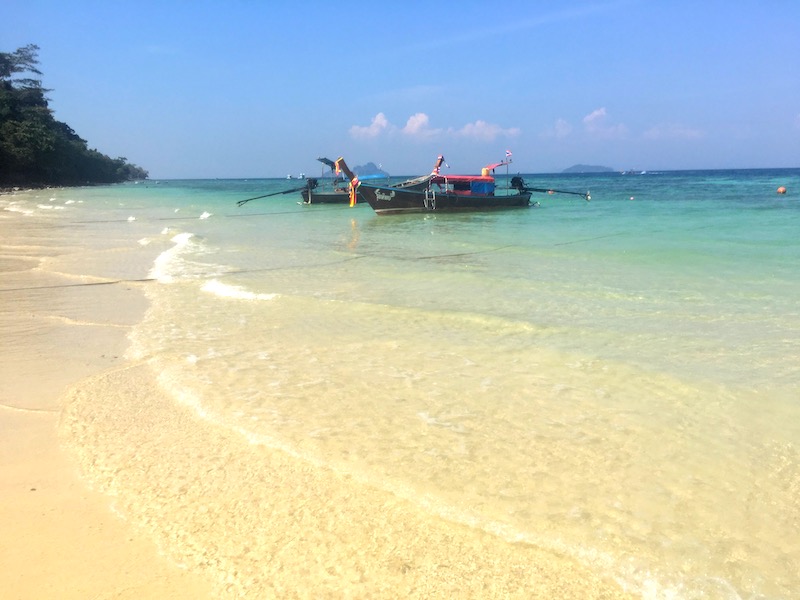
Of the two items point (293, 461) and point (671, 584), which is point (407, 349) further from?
point (671, 584)

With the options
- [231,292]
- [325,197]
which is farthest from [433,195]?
[231,292]

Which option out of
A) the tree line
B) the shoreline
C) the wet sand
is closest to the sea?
the wet sand

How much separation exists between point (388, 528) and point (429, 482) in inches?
19.6

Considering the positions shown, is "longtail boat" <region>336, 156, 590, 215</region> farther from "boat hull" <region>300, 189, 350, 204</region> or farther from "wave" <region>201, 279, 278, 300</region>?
"wave" <region>201, 279, 278, 300</region>

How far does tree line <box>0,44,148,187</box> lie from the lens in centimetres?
6894

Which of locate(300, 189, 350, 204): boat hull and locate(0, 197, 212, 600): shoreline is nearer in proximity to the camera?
locate(0, 197, 212, 600): shoreline

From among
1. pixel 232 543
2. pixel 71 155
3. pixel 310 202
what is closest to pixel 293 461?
pixel 232 543

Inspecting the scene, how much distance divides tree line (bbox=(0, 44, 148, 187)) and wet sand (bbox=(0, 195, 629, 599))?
3093 inches

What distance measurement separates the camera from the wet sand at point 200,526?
8.33 feet

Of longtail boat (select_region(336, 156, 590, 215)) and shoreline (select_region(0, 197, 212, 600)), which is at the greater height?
longtail boat (select_region(336, 156, 590, 215))

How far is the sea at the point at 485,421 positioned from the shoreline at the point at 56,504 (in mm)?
133

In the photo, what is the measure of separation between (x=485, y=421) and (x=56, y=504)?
2.75 metres

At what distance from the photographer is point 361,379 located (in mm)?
5152

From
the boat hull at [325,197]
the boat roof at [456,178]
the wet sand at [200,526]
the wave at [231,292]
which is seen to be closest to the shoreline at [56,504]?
the wet sand at [200,526]
